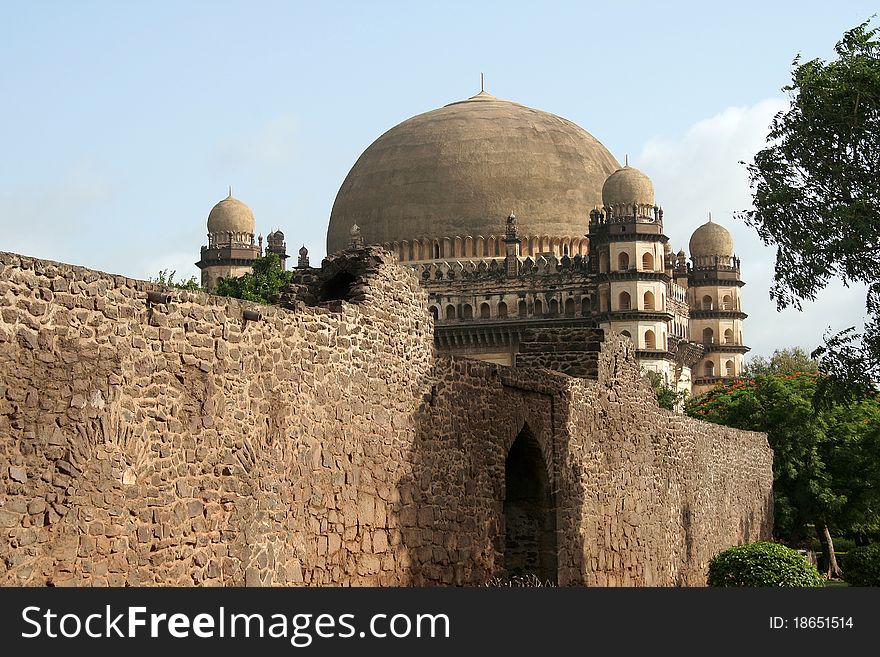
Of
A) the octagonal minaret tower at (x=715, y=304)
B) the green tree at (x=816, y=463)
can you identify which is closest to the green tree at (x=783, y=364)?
the octagonal minaret tower at (x=715, y=304)

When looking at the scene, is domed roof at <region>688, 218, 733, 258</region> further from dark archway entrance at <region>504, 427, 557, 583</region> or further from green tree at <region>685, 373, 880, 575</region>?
dark archway entrance at <region>504, 427, 557, 583</region>

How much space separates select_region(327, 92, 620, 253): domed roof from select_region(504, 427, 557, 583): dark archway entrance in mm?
72154

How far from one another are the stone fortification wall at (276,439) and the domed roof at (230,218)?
7162 centimetres

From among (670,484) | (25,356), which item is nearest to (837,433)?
(670,484)

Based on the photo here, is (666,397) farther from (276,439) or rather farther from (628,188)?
(276,439)

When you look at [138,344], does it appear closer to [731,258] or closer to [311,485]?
[311,485]

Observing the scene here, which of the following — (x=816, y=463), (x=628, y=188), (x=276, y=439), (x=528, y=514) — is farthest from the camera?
(x=628, y=188)

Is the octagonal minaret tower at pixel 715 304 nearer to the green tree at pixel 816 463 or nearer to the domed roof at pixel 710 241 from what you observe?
the domed roof at pixel 710 241

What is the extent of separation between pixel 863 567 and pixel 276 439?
12.6 m

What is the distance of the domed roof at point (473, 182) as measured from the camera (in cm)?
8962

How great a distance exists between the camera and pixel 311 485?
12781 millimetres

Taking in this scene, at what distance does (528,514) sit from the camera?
17.2 metres

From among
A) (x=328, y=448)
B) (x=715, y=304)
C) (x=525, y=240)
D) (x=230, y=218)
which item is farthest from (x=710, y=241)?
(x=328, y=448)

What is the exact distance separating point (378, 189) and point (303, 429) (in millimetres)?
79842
